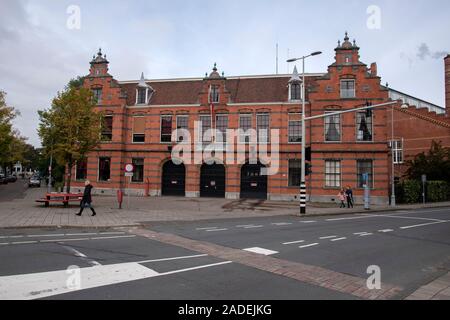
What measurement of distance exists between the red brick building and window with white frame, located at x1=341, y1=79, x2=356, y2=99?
86mm

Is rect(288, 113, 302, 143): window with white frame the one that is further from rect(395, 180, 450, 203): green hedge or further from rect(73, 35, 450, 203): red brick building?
rect(395, 180, 450, 203): green hedge

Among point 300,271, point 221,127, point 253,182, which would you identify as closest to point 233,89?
point 221,127

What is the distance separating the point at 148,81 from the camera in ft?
120

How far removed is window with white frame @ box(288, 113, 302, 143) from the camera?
3130cm

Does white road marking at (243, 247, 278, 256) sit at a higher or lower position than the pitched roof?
lower

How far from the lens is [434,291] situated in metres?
5.97

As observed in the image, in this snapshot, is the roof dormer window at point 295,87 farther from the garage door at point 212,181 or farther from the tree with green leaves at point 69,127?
the tree with green leaves at point 69,127

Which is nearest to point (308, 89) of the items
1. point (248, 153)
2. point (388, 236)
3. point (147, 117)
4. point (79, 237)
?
point (248, 153)

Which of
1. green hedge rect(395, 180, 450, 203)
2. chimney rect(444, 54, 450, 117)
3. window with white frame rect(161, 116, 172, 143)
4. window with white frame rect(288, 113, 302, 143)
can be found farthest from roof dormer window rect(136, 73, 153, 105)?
chimney rect(444, 54, 450, 117)

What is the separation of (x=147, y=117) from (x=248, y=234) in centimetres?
2462

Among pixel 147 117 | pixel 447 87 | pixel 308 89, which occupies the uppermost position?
pixel 447 87

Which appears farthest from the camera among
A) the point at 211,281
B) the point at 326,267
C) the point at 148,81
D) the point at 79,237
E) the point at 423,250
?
the point at 148,81

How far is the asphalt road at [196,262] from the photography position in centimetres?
571

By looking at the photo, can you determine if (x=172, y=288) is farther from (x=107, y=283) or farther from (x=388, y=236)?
(x=388, y=236)
